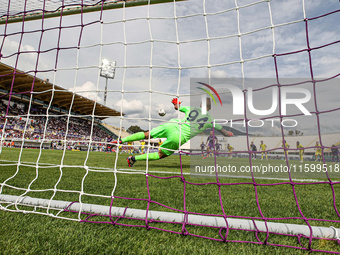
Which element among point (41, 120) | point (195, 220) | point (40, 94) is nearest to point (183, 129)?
point (195, 220)

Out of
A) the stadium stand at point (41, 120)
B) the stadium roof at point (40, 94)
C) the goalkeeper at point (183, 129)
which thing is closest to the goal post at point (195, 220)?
the goalkeeper at point (183, 129)

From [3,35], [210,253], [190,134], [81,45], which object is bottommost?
[210,253]

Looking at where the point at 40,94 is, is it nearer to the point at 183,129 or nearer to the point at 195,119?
the point at 183,129

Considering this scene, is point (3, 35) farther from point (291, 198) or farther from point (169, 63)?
point (291, 198)

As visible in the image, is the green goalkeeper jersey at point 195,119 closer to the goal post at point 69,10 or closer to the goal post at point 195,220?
the goal post at point 69,10

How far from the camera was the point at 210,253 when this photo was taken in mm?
1280

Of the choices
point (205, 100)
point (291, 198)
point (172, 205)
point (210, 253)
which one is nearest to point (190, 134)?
point (205, 100)

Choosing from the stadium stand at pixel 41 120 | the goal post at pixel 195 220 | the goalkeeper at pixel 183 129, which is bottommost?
the goal post at pixel 195 220

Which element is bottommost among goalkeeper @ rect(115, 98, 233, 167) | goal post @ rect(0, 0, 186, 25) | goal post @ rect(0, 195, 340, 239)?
goal post @ rect(0, 195, 340, 239)

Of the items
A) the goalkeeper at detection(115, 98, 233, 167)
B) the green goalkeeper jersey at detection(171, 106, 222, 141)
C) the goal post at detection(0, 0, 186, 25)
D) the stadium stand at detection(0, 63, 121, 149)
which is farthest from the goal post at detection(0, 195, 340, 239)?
the stadium stand at detection(0, 63, 121, 149)

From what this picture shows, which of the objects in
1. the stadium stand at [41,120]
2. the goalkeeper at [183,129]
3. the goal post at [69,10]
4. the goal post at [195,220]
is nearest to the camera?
the goal post at [195,220]

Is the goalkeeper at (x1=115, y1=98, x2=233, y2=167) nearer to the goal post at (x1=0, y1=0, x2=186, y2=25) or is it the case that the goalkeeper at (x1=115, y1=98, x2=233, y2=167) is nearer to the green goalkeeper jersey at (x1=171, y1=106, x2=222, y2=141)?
the green goalkeeper jersey at (x1=171, y1=106, x2=222, y2=141)

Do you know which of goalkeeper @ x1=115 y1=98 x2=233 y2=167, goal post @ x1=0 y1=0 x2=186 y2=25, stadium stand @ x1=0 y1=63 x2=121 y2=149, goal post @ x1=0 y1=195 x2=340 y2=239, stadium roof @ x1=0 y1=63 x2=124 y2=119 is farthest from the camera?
stadium stand @ x1=0 y1=63 x2=121 y2=149

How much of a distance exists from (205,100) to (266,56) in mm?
2372
